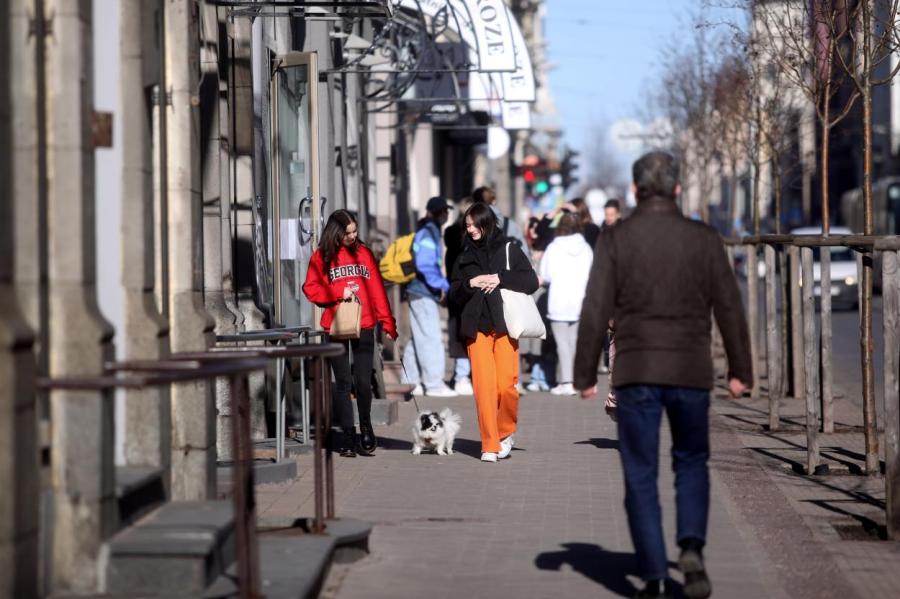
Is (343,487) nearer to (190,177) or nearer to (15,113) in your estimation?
(190,177)

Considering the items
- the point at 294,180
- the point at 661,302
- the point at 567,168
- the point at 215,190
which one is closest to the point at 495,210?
the point at 294,180

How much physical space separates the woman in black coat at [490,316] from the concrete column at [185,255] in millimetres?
3705

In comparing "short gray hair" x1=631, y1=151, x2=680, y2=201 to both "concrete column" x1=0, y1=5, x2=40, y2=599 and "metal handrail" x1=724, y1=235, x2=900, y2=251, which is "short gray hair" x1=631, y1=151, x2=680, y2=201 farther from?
"concrete column" x1=0, y1=5, x2=40, y2=599

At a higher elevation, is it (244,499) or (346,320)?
(346,320)

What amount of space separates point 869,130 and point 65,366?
7.40 metres

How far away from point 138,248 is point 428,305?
9900 millimetres

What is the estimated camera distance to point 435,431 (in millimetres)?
12820

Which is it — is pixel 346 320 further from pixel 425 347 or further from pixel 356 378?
pixel 425 347

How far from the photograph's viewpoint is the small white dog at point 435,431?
1281 centimetres

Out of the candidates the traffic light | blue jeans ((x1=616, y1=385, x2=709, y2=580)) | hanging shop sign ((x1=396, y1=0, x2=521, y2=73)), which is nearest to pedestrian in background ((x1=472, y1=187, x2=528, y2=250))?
hanging shop sign ((x1=396, y1=0, x2=521, y2=73))

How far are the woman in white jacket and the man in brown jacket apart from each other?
10.8 metres

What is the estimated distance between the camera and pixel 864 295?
11.9 m

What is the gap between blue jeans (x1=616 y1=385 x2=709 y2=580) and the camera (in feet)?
24.4

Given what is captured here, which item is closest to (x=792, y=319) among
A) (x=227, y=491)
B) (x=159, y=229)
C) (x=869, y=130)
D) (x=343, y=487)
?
(x=869, y=130)
